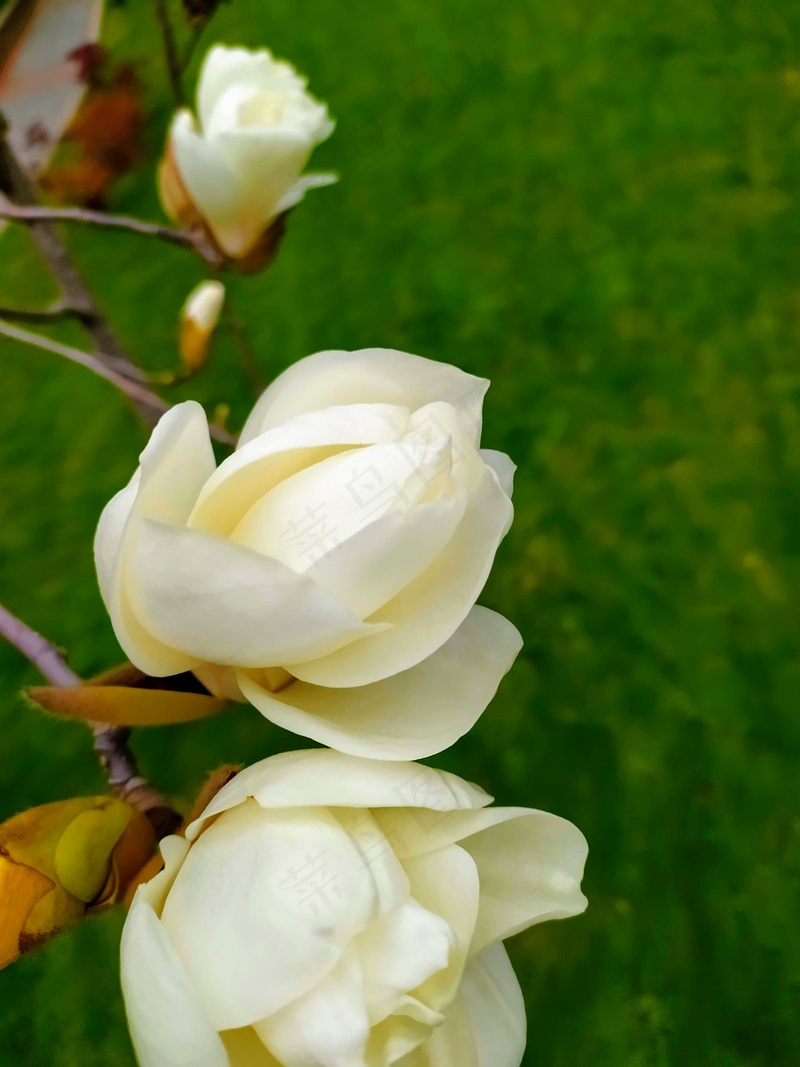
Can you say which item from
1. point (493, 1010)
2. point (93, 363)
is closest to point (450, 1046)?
point (493, 1010)

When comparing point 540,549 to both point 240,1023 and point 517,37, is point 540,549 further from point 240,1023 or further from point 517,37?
point 517,37

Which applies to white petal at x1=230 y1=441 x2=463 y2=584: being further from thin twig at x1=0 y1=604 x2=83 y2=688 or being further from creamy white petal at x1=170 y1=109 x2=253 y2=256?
creamy white petal at x1=170 y1=109 x2=253 y2=256

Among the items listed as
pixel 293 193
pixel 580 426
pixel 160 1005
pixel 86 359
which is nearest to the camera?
pixel 160 1005

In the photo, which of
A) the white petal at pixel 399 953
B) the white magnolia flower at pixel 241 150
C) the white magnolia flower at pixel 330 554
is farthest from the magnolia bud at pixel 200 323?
the white petal at pixel 399 953

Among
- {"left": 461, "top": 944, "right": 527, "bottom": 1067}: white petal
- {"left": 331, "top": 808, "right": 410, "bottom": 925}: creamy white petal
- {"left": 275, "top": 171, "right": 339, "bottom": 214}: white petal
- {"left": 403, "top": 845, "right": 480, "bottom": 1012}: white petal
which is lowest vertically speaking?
{"left": 461, "top": 944, "right": 527, "bottom": 1067}: white petal

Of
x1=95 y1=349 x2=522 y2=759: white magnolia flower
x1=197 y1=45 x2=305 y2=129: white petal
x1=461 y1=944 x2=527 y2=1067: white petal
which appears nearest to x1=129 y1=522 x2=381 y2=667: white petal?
x1=95 y1=349 x2=522 y2=759: white magnolia flower

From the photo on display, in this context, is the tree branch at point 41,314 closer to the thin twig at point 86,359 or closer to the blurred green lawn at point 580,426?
the thin twig at point 86,359

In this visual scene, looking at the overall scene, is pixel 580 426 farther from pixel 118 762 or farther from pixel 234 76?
pixel 118 762
